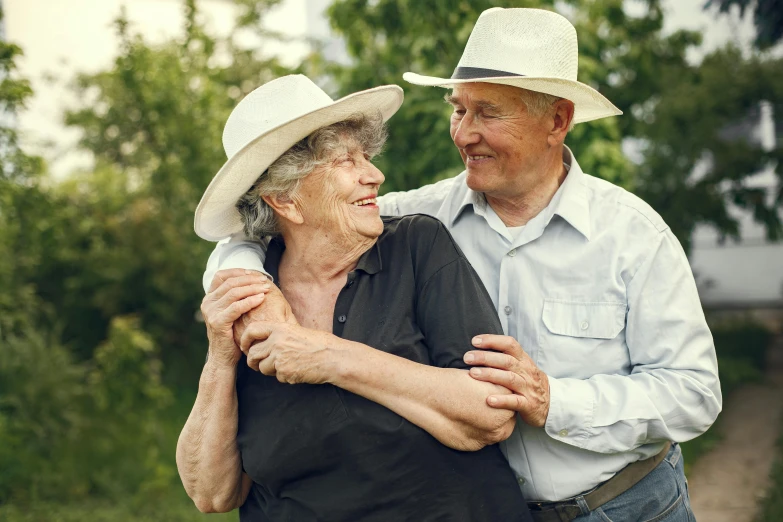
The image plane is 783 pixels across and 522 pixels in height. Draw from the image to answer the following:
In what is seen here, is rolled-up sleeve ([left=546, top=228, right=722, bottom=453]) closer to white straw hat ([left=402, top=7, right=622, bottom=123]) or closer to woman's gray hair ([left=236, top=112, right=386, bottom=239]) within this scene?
white straw hat ([left=402, top=7, right=622, bottom=123])

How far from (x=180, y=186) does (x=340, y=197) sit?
4413 mm

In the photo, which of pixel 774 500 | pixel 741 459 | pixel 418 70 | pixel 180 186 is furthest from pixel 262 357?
pixel 741 459

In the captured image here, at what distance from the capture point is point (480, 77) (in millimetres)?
2473

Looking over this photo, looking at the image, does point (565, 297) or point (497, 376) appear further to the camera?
point (565, 297)

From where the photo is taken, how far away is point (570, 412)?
2.22 metres

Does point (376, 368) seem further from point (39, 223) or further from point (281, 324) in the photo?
point (39, 223)

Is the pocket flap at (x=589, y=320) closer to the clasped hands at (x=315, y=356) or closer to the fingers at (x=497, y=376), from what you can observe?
the clasped hands at (x=315, y=356)

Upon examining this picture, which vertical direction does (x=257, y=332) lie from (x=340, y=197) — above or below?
below

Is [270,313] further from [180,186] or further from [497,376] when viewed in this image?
[180,186]

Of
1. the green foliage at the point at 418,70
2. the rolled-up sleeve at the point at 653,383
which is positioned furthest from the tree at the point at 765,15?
the rolled-up sleeve at the point at 653,383

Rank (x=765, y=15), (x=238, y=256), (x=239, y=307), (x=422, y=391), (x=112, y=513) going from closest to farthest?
1. (x=422, y=391)
2. (x=239, y=307)
3. (x=238, y=256)
4. (x=112, y=513)
5. (x=765, y=15)

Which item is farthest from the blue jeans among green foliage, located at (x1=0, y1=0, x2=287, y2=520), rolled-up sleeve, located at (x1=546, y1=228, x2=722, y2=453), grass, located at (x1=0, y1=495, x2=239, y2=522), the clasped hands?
green foliage, located at (x1=0, y1=0, x2=287, y2=520)

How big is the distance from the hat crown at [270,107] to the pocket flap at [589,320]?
2.87 feet

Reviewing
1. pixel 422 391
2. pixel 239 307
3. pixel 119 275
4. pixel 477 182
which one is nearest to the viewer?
pixel 422 391
